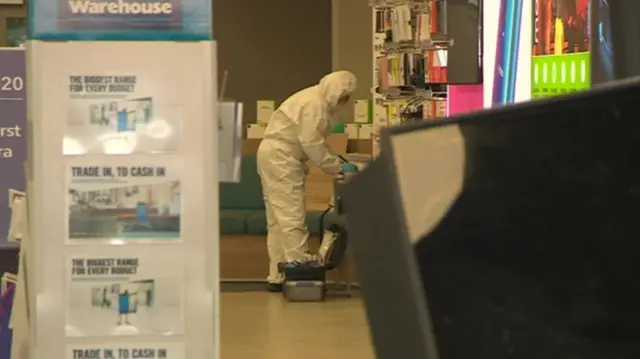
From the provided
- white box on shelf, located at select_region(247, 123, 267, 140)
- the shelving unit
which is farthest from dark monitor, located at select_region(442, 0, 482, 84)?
white box on shelf, located at select_region(247, 123, 267, 140)

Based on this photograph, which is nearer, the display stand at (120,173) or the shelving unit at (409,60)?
the display stand at (120,173)

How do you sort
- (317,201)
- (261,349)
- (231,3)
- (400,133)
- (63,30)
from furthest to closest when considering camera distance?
1. (231,3)
2. (317,201)
3. (261,349)
4. (63,30)
5. (400,133)

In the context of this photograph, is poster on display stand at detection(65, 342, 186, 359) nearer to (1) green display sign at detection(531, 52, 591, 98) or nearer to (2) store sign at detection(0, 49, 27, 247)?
(1) green display sign at detection(531, 52, 591, 98)

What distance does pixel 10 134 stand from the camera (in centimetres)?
422

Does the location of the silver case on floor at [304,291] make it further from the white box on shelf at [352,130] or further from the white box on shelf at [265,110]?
the white box on shelf at [265,110]

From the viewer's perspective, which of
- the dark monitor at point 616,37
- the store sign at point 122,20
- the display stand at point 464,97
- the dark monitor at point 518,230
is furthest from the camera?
the display stand at point 464,97

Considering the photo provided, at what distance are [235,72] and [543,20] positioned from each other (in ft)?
31.0

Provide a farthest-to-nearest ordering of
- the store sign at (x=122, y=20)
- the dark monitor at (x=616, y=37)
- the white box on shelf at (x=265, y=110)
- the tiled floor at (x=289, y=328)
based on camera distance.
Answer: the white box on shelf at (x=265, y=110) → the tiled floor at (x=289, y=328) → the store sign at (x=122, y=20) → the dark monitor at (x=616, y=37)

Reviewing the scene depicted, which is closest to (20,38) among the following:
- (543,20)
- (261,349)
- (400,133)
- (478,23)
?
(261,349)

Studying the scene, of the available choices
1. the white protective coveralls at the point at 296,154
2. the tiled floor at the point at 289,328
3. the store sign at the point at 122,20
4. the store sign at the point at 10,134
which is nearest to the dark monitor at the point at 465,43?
the tiled floor at the point at 289,328

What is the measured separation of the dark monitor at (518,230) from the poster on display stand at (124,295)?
1.98m

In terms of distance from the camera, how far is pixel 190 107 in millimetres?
2797

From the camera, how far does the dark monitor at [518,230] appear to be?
880 millimetres

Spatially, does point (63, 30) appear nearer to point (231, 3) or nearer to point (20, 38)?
point (20, 38)
